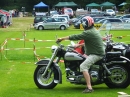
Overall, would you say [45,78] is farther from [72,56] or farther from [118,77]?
[118,77]

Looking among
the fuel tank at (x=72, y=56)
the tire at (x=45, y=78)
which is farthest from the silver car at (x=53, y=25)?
the fuel tank at (x=72, y=56)

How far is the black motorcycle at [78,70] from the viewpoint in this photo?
1030 cm

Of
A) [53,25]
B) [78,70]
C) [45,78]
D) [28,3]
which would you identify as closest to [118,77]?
[78,70]

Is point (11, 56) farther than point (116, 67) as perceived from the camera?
Yes

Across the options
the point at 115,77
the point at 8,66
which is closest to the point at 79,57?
the point at 115,77

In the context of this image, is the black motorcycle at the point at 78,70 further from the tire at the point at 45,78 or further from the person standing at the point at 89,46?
the person standing at the point at 89,46

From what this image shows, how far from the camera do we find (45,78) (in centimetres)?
1052

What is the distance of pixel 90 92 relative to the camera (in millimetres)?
10094

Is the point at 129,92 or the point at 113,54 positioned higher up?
the point at 113,54

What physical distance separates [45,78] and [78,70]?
2.81 feet

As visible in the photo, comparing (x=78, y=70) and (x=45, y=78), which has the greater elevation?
(x=78, y=70)

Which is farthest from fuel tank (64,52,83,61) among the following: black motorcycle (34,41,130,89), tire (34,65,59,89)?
tire (34,65,59,89)

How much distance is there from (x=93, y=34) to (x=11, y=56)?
33.8 ft

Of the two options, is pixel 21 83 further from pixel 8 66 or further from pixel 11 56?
pixel 11 56
